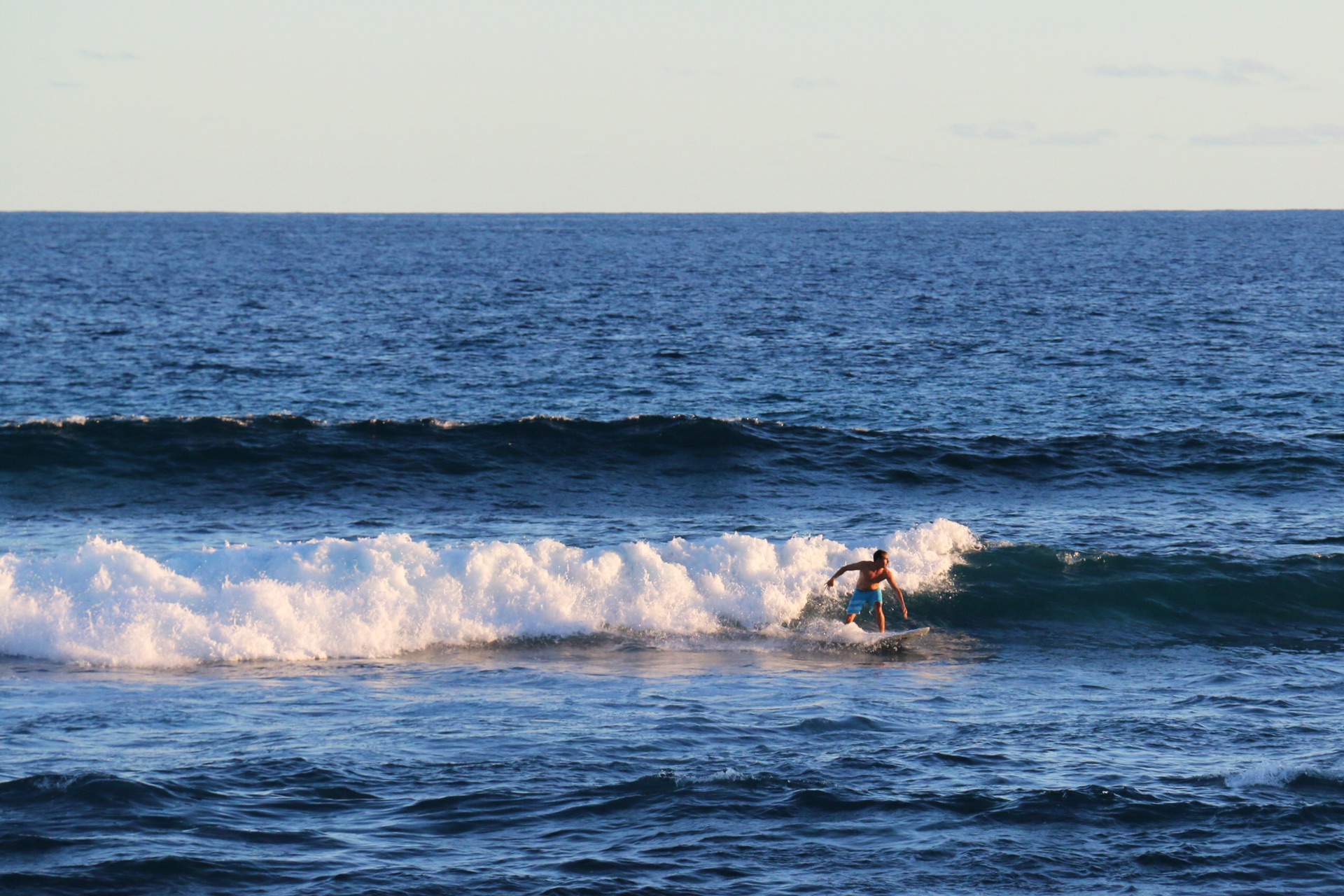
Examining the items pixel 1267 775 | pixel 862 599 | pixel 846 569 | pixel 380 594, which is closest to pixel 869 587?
pixel 862 599

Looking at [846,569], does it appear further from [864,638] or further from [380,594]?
[380,594]

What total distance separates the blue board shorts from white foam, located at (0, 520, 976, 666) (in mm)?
1157

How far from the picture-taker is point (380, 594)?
21.4 meters

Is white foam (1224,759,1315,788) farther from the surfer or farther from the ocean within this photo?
the surfer

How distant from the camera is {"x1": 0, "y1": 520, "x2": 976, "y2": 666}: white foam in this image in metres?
19.7

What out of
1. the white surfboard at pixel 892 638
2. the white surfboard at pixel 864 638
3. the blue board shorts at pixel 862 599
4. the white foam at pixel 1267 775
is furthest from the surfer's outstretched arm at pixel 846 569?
the white foam at pixel 1267 775

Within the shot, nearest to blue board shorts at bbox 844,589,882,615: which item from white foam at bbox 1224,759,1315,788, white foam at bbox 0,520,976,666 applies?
white foam at bbox 0,520,976,666

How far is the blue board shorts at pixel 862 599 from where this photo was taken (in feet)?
69.7

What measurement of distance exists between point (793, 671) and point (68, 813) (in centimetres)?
1007

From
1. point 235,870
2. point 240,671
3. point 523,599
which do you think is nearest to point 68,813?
point 235,870

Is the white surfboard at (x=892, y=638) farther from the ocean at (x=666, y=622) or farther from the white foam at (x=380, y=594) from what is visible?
the white foam at (x=380, y=594)

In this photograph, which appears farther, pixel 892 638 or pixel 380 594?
pixel 380 594

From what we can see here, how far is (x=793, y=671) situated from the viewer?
18.9 metres

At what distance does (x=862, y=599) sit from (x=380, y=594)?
8.11 metres
